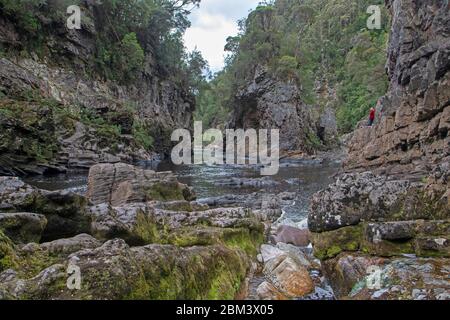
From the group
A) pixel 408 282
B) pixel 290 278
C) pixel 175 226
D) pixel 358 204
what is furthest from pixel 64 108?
pixel 408 282

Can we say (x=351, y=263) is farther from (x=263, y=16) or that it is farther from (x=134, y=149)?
(x=263, y=16)

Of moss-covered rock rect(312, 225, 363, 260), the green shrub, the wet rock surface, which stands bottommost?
moss-covered rock rect(312, 225, 363, 260)

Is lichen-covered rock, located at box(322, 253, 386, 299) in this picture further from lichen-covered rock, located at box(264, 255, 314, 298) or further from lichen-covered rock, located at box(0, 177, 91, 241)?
lichen-covered rock, located at box(0, 177, 91, 241)

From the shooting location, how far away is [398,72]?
20672mm

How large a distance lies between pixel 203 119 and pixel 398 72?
2621 inches

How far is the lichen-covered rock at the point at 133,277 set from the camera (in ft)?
11.1

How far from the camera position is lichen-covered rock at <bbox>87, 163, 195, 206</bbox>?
11109 millimetres

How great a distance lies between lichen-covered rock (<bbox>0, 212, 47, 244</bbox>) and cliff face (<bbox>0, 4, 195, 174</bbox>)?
16.1 m

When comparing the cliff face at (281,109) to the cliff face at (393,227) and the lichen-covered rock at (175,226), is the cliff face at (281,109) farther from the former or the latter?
the lichen-covered rock at (175,226)

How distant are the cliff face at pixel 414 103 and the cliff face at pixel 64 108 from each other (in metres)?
18.4

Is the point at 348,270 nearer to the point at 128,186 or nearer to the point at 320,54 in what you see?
the point at 128,186

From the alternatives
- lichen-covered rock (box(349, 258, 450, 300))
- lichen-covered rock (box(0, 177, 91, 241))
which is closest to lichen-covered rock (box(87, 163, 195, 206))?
lichen-covered rock (box(0, 177, 91, 241))

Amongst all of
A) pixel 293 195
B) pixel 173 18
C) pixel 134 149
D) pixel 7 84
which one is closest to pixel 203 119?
pixel 173 18

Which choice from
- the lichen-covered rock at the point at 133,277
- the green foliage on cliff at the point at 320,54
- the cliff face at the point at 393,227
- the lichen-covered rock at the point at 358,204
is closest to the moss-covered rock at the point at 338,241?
the cliff face at the point at 393,227
